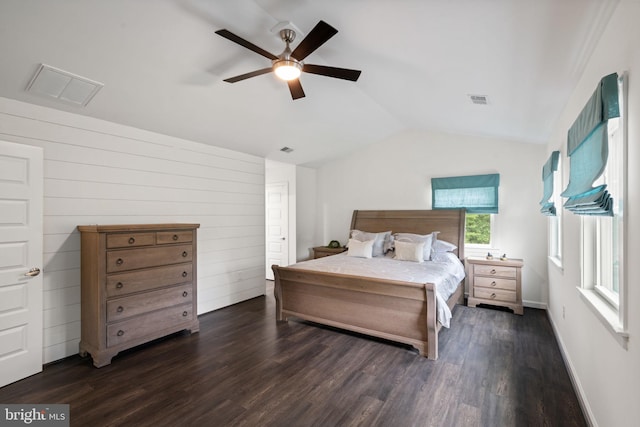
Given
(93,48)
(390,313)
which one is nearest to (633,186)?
(390,313)

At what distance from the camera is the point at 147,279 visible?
124 inches

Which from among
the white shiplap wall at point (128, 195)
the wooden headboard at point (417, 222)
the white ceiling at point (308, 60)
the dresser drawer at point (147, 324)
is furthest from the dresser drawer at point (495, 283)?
the dresser drawer at point (147, 324)

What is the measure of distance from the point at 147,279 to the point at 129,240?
0.46m

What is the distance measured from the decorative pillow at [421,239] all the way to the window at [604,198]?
2.25 meters

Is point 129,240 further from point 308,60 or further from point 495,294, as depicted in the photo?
point 495,294

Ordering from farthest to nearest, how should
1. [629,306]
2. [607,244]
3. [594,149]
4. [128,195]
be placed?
[128,195]
[607,244]
[594,149]
[629,306]

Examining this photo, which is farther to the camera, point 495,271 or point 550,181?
point 495,271

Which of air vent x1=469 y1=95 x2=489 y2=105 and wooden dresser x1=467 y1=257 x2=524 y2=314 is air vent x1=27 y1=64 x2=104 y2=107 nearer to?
air vent x1=469 y1=95 x2=489 y2=105

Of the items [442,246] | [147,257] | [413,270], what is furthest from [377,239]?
[147,257]

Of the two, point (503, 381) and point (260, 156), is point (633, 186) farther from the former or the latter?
point (260, 156)

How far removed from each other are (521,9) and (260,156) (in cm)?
406

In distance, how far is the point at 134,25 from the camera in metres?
2.18

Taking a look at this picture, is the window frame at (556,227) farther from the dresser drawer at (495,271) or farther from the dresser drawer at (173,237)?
the dresser drawer at (173,237)

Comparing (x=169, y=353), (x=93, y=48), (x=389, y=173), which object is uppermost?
(x=93, y=48)
